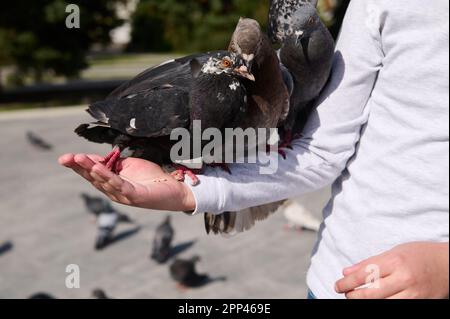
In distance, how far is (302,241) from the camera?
6086 mm

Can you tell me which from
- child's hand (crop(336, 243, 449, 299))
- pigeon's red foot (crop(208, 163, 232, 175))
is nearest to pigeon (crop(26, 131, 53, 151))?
pigeon's red foot (crop(208, 163, 232, 175))

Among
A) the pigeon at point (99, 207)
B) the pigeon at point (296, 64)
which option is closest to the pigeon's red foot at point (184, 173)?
the pigeon at point (296, 64)

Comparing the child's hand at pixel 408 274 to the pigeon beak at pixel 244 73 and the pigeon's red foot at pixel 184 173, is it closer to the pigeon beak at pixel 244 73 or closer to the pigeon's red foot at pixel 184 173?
the pigeon's red foot at pixel 184 173

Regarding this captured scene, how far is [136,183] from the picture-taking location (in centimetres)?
146

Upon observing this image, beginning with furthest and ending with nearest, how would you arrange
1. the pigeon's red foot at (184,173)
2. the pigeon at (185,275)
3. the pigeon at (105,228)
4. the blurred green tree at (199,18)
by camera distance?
the blurred green tree at (199,18), the pigeon at (105,228), the pigeon at (185,275), the pigeon's red foot at (184,173)

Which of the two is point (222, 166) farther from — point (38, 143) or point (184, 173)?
point (38, 143)

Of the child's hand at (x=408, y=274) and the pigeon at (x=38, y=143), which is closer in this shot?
the child's hand at (x=408, y=274)

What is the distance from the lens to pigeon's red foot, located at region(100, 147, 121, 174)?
4.95ft

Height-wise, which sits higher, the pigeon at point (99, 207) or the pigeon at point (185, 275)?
the pigeon at point (185, 275)

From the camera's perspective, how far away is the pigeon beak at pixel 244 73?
1.67 metres

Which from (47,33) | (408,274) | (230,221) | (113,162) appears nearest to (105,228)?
(230,221)

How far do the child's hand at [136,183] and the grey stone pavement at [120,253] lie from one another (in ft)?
11.3

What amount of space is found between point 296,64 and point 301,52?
4 centimetres

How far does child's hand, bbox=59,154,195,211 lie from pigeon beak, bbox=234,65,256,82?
0.38m
